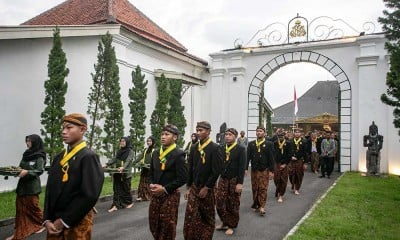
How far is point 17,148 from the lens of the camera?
12.0 m

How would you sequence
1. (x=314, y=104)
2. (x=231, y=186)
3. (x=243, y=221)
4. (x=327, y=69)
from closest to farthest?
(x=231, y=186)
(x=243, y=221)
(x=327, y=69)
(x=314, y=104)

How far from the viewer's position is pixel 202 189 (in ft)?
19.0

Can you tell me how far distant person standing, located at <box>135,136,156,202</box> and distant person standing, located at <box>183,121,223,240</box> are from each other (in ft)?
13.1

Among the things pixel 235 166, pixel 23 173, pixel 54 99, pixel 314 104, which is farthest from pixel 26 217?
pixel 314 104

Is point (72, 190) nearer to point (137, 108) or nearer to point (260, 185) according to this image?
point (260, 185)

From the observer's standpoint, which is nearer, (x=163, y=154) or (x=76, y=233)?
(x=76, y=233)

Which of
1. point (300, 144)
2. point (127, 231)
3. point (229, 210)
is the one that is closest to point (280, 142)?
point (300, 144)

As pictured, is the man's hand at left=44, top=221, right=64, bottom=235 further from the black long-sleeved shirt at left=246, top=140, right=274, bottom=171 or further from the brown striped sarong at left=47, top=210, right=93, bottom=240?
the black long-sleeved shirt at left=246, top=140, right=274, bottom=171

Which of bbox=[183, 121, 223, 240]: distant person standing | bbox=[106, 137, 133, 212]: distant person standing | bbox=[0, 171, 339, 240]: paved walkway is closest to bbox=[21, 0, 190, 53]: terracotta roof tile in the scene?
bbox=[106, 137, 133, 212]: distant person standing

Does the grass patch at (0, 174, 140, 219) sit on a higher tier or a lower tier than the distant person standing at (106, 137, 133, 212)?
lower

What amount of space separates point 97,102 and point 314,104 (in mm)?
29625

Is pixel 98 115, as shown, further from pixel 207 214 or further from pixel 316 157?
pixel 316 157

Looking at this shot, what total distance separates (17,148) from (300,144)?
9.15 meters

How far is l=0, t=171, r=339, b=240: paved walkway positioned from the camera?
7008 millimetres
